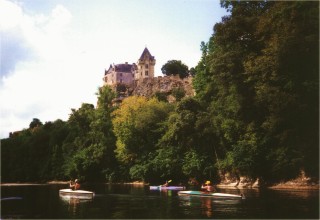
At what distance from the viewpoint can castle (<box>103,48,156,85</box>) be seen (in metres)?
161

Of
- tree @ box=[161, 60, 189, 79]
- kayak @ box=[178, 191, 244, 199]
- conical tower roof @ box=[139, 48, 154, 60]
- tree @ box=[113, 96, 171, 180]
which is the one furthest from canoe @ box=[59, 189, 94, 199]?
conical tower roof @ box=[139, 48, 154, 60]

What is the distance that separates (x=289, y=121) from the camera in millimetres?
41281

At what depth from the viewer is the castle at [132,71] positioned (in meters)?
161

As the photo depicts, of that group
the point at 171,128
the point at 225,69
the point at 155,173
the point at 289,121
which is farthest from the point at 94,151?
the point at 289,121

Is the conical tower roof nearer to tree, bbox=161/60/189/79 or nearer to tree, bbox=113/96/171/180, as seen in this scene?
tree, bbox=161/60/189/79

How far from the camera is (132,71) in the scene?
559ft

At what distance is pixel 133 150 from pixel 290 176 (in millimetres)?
29420

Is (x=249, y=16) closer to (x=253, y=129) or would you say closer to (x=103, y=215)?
(x=253, y=129)

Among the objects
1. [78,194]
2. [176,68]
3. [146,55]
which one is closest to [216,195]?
[78,194]

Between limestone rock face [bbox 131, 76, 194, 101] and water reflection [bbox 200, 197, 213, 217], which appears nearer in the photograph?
water reflection [bbox 200, 197, 213, 217]

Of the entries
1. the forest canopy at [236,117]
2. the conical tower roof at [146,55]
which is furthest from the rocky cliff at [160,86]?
the conical tower roof at [146,55]

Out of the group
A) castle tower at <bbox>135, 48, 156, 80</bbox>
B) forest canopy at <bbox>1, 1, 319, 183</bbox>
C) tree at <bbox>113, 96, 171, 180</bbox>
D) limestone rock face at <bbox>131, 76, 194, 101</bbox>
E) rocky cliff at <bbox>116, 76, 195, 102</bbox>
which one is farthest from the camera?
castle tower at <bbox>135, 48, 156, 80</bbox>

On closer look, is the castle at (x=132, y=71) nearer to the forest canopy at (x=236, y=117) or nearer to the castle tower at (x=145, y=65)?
the castle tower at (x=145, y=65)

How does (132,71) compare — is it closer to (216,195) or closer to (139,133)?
(139,133)
